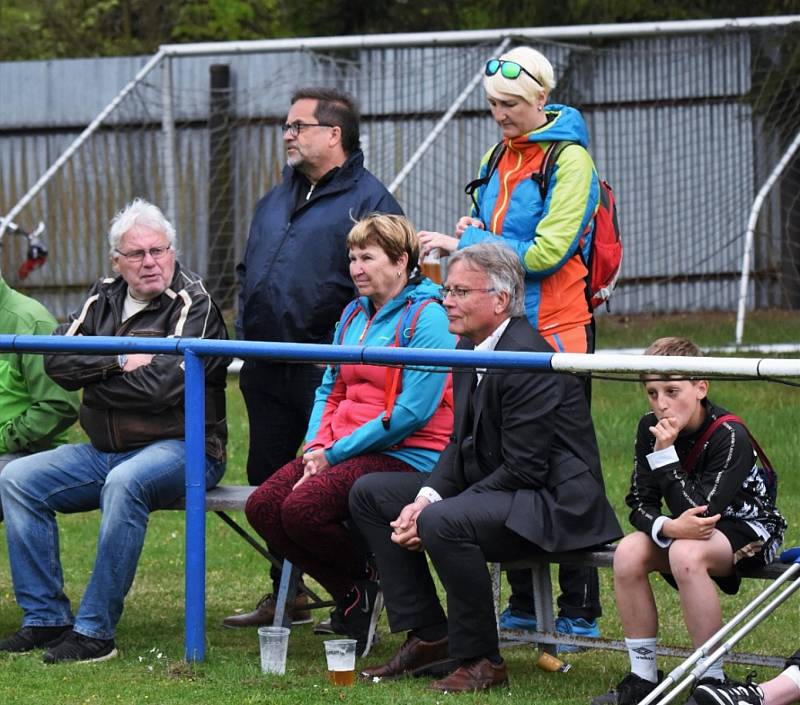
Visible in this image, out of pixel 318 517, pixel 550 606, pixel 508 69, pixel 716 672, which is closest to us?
pixel 716 672

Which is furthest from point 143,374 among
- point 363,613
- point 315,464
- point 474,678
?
point 474,678

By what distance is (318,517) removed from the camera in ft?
17.8

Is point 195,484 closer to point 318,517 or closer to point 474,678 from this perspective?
point 318,517

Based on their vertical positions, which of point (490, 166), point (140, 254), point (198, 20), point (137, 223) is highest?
point (198, 20)

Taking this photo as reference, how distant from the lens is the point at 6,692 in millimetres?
5105

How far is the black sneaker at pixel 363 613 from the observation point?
5.68m

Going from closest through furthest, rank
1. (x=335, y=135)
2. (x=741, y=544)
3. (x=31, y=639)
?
(x=741, y=544), (x=31, y=639), (x=335, y=135)

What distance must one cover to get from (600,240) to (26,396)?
231 cm

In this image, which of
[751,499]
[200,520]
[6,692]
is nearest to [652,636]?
[751,499]

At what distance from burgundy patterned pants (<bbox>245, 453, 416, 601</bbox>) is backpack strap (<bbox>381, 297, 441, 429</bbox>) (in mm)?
196

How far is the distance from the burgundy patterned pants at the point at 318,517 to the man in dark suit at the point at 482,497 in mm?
169

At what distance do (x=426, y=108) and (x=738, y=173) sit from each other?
259 cm

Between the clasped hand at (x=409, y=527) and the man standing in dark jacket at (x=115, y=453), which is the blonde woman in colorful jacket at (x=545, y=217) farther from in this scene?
the man standing in dark jacket at (x=115, y=453)

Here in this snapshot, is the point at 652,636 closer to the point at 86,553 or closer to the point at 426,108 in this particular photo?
the point at 86,553
